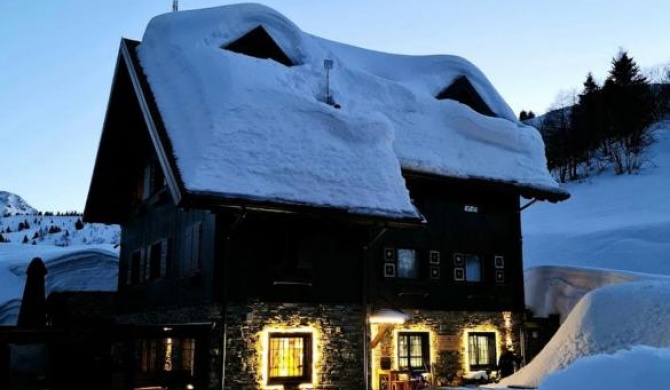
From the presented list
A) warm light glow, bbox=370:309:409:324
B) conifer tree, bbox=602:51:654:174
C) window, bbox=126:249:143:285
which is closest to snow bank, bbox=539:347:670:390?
warm light glow, bbox=370:309:409:324

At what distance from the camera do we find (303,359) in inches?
566

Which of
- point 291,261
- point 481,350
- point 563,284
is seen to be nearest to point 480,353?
point 481,350

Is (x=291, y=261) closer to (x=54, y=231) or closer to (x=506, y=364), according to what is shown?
(x=506, y=364)

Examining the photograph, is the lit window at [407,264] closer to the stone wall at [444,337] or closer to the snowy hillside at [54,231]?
the stone wall at [444,337]

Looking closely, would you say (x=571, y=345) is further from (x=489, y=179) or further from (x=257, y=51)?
(x=257, y=51)

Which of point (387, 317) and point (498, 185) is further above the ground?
point (498, 185)

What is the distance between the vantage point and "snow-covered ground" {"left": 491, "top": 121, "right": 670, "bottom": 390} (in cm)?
559

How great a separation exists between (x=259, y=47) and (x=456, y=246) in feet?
25.3

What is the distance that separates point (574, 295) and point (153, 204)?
13.6 m

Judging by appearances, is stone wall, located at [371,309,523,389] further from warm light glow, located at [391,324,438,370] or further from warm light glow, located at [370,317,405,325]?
warm light glow, located at [370,317,405,325]

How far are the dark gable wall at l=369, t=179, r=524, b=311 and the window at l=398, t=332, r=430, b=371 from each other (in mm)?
789

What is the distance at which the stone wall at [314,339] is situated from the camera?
13544mm

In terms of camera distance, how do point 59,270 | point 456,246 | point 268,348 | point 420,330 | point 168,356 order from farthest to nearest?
1. point 59,270
2. point 456,246
3. point 420,330
4. point 168,356
5. point 268,348

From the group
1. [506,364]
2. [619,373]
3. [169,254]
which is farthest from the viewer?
[506,364]
